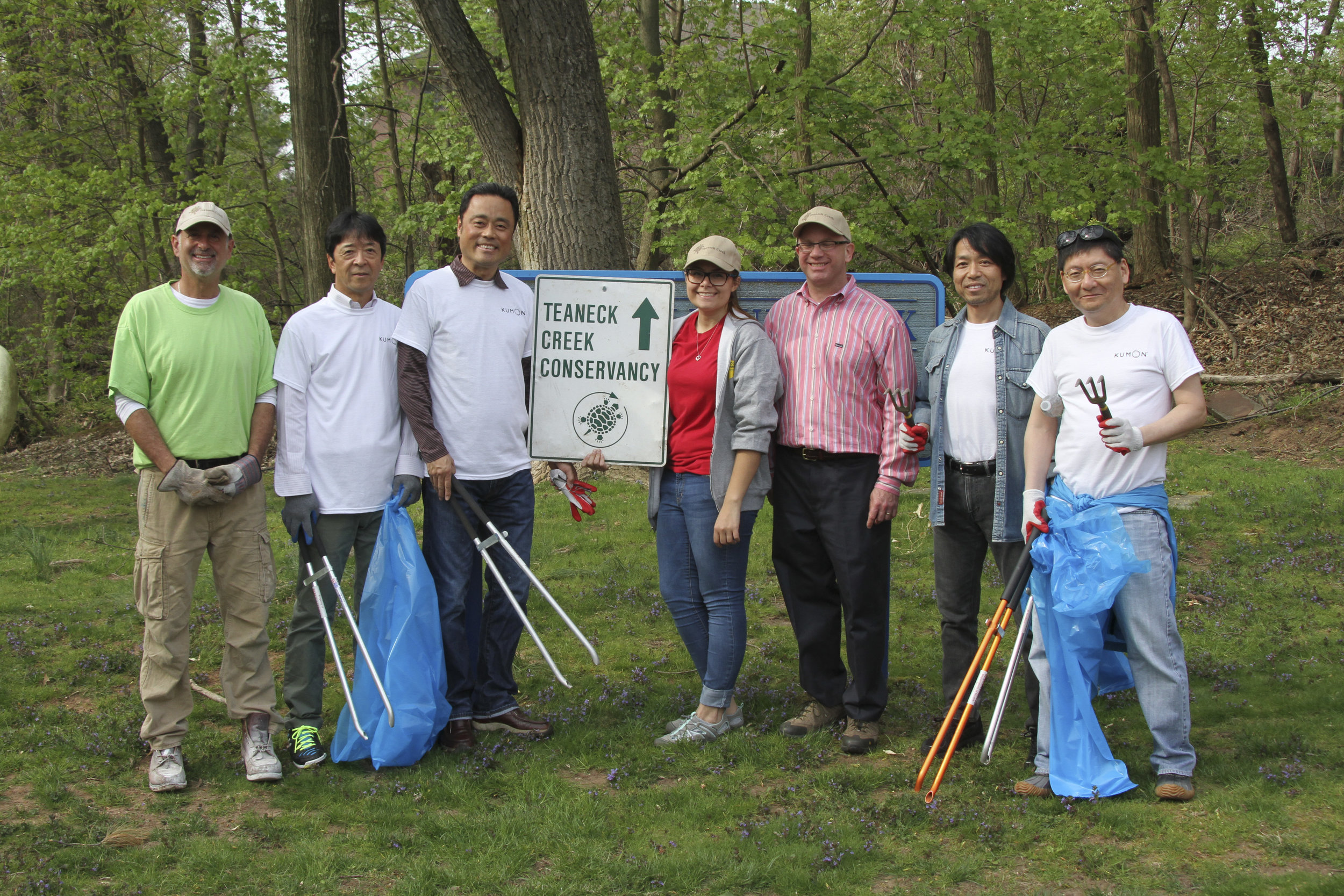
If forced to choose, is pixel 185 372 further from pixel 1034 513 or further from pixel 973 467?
pixel 1034 513

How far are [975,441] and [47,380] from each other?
18056 millimetres

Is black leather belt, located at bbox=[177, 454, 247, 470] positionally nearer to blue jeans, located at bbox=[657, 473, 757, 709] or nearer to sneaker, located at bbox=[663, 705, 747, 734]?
blue jeans, located at bbox=[657, 473, 757, 709]

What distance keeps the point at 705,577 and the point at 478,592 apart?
3.35 ft

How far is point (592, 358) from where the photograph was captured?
15.1 feet

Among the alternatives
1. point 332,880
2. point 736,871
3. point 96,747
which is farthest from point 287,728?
point 736,871

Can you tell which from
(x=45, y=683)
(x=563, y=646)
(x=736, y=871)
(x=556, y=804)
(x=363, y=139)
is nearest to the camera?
(x=736, y=871)

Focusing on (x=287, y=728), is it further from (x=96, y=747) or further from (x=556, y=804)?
(x=556, y=804)

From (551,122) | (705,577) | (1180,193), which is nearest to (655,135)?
(1180,193)

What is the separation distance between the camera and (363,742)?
4148mm

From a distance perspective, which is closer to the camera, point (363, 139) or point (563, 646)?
point (563, 646)

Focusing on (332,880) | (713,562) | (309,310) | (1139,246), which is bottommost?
(332,880)

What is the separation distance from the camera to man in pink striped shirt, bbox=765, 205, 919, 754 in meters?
4.11

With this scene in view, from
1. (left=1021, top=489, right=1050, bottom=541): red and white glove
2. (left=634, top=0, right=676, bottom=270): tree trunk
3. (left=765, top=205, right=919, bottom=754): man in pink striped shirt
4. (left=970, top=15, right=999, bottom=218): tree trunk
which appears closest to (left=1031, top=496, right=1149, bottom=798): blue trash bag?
(left=1021, top=489, right=1050, bottom=541): red and white glove

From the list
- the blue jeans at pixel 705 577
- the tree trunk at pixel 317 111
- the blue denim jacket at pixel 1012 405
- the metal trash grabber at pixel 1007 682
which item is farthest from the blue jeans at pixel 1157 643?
the tree trunk at pixel 317 111
